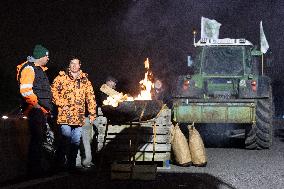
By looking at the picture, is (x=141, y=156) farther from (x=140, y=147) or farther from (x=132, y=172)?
(x=132, y=172)

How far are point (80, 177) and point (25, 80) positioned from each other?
5.18 ft

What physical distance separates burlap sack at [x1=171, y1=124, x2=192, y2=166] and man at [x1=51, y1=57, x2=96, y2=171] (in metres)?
1.64

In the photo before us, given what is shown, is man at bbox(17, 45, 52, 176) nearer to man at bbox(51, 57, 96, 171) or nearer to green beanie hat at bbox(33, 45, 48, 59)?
green beanie hat at bbox(33, 45, 48, 59)

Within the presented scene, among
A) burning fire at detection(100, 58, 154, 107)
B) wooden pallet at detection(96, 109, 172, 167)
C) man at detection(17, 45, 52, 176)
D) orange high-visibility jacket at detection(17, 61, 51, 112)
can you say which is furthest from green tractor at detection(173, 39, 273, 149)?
orange high-visibility jacket at detection(17, 61, 51, 112)

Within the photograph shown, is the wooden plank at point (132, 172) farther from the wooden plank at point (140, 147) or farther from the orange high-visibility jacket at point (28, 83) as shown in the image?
the orange high-visibility jacket at point (28, 83)

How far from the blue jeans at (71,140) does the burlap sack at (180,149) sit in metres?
1.77

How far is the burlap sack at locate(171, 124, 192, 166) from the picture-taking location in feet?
27.5

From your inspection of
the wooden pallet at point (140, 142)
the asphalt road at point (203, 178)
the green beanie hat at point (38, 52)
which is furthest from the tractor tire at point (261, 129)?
the green beanie hat at point (38, 52)

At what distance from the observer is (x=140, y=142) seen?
8320 mm

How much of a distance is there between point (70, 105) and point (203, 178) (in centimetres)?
224

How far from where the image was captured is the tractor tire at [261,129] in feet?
37.3

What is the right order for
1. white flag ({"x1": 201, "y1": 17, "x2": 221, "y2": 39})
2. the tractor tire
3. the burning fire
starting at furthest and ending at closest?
white flag ({"x1": 201, "y1": 17, "x2": 221, "y2": 39}), the tractor tire, the burning fire

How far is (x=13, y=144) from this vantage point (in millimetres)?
6883

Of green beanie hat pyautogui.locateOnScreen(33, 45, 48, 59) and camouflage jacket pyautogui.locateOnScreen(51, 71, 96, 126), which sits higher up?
green beanie hat pyautogui.locateOnScreen(33, 45, 48, 59)
